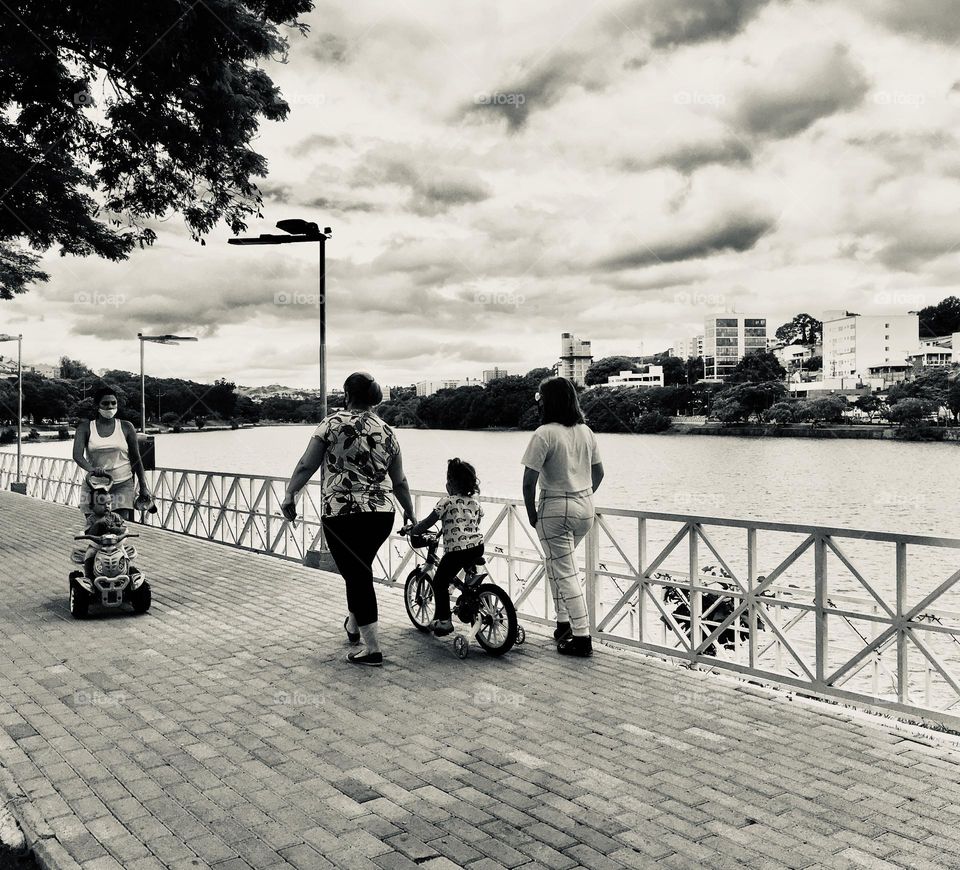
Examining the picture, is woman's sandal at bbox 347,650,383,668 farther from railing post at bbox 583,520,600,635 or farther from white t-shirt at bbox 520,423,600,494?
railing post at bbox 583,520,600,635

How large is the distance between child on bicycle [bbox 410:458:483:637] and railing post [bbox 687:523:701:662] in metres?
1.48

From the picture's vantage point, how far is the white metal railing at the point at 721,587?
510 cm

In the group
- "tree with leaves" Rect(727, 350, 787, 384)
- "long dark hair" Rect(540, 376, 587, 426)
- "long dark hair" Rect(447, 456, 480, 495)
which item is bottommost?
"long dark hair" Rect(447, 456, 480, 495)

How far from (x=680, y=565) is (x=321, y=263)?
1734cm

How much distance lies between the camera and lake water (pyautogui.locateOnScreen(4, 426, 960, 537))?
1673 inches

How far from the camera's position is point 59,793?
376 centimetres

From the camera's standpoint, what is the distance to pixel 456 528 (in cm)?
606

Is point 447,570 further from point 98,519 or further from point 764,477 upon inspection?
point 764,477

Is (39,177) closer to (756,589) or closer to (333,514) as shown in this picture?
(333,514)

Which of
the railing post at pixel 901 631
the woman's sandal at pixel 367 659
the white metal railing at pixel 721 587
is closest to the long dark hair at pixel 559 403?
the white metal railing at pixel 721 587

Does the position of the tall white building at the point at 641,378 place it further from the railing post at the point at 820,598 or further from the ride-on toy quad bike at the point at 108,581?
the railing post at the point at 820,598

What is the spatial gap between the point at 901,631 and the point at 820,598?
1.76 ft

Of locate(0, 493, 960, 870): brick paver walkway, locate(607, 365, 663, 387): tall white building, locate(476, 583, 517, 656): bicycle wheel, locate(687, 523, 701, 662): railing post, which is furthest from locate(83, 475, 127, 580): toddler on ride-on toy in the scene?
locate(607, 365, 663, 387): tall white building

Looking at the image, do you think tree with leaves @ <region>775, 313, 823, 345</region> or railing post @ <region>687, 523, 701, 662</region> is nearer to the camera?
railing post @ <region>687, 523, 701, 662</region>
